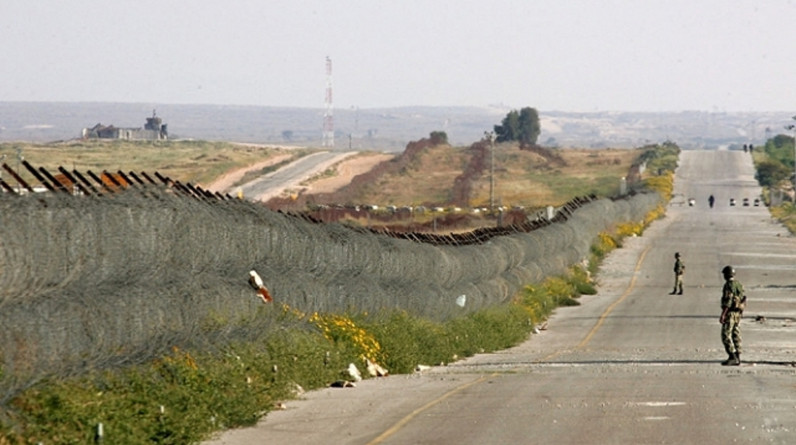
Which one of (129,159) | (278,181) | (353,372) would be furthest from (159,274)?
(129,159)

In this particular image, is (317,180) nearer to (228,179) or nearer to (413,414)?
(228,179)

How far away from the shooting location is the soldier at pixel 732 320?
32.8 meters

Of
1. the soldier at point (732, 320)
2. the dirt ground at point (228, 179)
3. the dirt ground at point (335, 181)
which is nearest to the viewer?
the soldier at point (732, 320)

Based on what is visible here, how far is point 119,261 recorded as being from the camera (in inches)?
792

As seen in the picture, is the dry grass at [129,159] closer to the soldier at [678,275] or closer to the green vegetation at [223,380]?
the soldier at [678,275]

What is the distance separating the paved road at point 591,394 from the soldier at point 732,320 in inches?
14.3

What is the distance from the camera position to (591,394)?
2475cm

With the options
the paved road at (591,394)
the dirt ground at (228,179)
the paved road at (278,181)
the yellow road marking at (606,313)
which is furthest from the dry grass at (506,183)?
the paved road at (591,394)

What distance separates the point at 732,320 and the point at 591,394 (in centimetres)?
892

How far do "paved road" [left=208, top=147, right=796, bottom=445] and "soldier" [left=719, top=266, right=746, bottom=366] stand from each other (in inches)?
14.3

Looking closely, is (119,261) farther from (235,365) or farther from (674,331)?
(674,331)

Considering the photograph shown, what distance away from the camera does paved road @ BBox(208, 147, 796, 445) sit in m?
20.1

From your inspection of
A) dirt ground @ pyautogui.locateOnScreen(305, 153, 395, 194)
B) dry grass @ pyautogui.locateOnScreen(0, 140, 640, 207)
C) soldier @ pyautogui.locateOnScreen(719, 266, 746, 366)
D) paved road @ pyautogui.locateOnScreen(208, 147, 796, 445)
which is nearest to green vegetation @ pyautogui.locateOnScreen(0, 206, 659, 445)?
paved road @ pyautogui.locateOnScreen(208, 147, 796, 445)

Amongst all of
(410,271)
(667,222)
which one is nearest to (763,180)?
(667,222)
